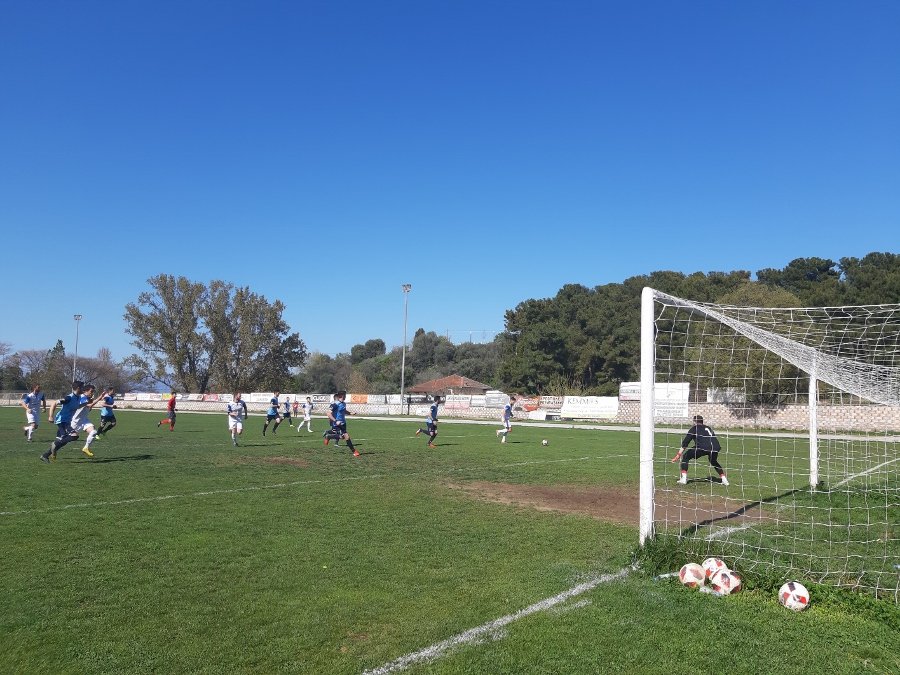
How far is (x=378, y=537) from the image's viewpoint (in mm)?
8305

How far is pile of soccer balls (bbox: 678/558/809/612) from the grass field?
0.12 meters

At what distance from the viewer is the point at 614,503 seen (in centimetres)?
1141

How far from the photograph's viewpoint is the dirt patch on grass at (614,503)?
33.1 feet

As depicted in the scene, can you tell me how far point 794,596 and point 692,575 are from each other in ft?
3.09

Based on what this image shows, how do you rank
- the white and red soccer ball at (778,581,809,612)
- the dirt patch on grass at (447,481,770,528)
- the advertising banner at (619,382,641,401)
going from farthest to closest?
the advertising banner at (619,382,641,401) → the dirt patch on grass at (447,481,770,528) → the white and red soccer ball at (778,581,809,612)

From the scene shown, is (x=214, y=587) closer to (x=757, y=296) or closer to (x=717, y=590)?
(x=717, y=590)

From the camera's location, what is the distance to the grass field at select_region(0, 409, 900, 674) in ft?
15.4

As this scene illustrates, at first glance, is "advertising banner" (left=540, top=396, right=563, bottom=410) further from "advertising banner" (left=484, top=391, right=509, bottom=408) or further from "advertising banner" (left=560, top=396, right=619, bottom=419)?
"advertising banner" (left=484, top=391, right=509, bottom=408)

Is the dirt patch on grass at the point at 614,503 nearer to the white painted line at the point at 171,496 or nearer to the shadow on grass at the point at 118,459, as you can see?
the white painted line at the point at 171,496

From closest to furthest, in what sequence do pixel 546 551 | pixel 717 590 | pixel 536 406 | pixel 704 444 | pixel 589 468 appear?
pixel 717 590, pixel 546 551, pixel 704 444, pixel 589 468, pixel 536 406

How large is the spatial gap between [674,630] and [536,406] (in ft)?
140

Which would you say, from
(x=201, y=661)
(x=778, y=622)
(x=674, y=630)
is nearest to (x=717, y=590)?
(x=778, y=622)

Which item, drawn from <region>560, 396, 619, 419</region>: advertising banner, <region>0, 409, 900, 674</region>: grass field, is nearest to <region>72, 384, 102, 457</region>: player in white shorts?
<region>0, 409, 900, 674</region>: grass field

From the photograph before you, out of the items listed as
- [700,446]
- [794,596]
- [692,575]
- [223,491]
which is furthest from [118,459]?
[794,596]
